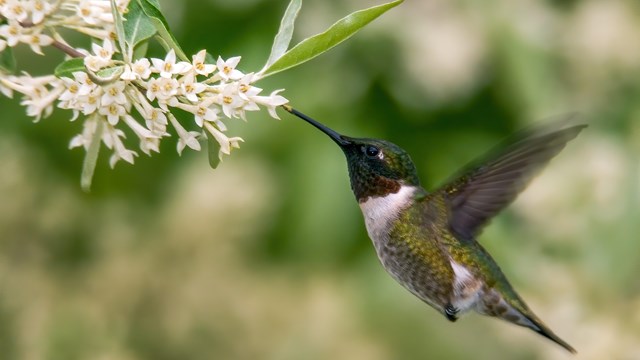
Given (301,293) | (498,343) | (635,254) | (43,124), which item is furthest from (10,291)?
(635,254)

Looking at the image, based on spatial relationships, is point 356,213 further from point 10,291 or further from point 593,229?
point 10,291

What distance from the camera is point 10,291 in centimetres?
Answer: 436

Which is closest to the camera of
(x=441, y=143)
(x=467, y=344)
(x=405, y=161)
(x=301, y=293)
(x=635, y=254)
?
(x=405, y=161)

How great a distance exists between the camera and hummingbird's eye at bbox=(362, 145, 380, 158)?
2.47 m

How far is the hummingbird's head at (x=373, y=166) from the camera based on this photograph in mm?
2473

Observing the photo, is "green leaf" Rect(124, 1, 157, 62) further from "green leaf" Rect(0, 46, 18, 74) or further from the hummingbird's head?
the hummingbird's head

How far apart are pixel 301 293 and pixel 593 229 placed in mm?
1280

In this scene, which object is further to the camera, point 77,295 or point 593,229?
point 77,295

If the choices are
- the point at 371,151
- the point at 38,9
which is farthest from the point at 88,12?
the point at 371,151

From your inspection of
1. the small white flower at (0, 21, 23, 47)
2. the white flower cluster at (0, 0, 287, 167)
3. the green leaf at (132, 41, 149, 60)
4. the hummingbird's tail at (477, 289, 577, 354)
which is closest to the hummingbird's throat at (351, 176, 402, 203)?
the hummingbird's tail at (477, 289, 577, 354)

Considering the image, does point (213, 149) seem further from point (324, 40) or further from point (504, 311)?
point (504, 311)

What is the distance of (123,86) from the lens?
6.23 ft

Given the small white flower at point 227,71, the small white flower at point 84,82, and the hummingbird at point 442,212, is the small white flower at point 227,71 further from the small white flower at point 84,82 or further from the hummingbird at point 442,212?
the hummingbird at point 442,212

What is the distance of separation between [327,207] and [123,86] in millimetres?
2110
